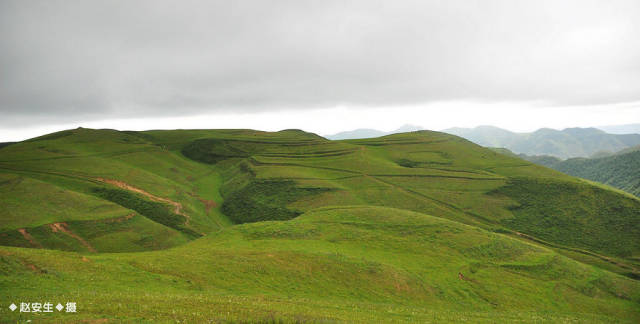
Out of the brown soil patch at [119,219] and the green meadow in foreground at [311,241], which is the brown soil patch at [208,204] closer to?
the green meadow in foreground at [311,241]

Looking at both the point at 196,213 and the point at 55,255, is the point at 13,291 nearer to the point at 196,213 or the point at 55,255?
the point at 55,255

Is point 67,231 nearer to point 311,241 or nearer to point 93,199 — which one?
point 93,199

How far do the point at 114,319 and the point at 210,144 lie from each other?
138 meters

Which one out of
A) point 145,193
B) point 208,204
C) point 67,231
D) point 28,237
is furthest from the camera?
point 208,204

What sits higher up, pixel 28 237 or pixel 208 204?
pixel 28 237

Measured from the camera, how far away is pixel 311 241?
4528 cm

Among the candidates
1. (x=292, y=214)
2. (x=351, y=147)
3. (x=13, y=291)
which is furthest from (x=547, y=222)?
(x=13, y=291)

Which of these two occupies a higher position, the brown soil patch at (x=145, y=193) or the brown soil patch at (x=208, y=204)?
the brown soil patch at (x=145, y=193)

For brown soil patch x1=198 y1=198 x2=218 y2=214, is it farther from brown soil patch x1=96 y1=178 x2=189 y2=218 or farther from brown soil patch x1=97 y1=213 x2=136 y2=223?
brown soil patch x1=97 y1=213 x2=136 y2=223

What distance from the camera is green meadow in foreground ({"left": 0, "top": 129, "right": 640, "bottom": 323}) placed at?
2256cm

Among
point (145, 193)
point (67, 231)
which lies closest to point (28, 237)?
point (67, 231)

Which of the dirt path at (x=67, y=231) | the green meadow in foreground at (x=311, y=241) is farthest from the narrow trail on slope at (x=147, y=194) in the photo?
the dirt path at (x=67, y=231)

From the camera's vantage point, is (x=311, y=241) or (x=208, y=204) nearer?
(x=311, y=241)

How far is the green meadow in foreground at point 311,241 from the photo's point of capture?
22562mm
